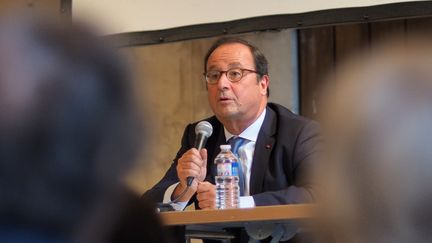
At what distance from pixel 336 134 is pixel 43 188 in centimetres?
19

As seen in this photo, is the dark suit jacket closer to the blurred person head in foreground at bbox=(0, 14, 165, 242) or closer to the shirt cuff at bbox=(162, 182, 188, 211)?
the shirt cuff at bbox=(162, 182, 188, 211)

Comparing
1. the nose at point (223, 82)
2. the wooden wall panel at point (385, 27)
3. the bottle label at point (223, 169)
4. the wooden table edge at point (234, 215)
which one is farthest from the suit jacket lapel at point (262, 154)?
the wooden wall panel at point (385, 27)

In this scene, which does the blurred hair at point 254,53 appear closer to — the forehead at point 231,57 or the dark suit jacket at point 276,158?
the forehead at point 231,57

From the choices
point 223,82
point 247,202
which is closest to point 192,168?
point 247,202

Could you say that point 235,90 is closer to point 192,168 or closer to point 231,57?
point 231,57

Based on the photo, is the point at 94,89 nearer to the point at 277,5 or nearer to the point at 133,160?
the point at 133,160

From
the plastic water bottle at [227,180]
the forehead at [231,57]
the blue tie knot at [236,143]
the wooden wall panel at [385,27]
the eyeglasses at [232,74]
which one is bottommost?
the plastic water bottle at [227,180]

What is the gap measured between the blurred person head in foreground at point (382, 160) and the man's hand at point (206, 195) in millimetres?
2240

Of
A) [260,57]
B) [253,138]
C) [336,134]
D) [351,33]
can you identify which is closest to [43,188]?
[336,134]

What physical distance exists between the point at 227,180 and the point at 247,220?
0.46 m

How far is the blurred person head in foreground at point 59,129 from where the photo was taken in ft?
1.81

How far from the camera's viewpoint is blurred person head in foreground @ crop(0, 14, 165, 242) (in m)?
0.55

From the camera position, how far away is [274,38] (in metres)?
4.36

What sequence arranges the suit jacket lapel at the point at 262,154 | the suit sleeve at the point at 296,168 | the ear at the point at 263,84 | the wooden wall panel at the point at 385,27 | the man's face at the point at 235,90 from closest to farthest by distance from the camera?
the suit sleeve at the point at 296,168, the suit jacket lapel at the point at 262,154, the man's face at the point at 235,90, the ear at the point at 263,84, the wooden wall panel at the point at 385,27
